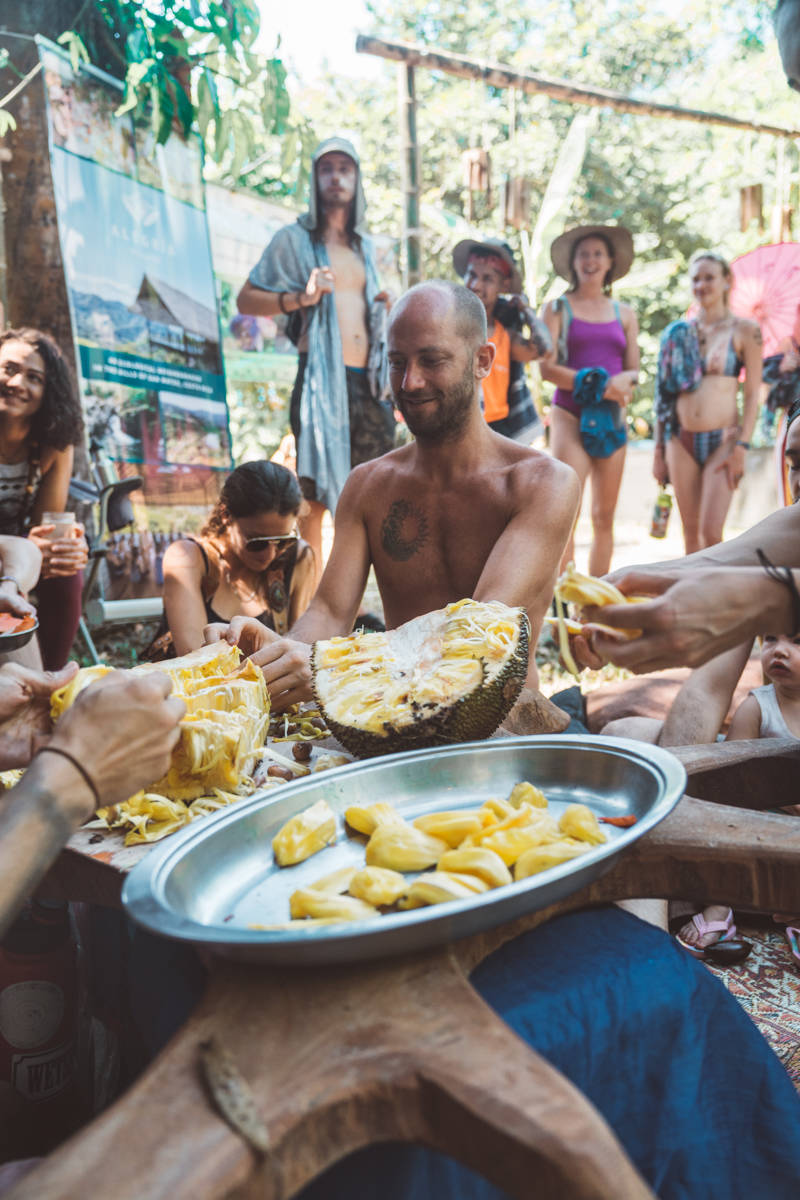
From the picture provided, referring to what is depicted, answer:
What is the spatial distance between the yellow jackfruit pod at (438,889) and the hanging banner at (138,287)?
15.3 feet

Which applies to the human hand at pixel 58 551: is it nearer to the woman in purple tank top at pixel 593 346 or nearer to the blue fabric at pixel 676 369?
the woman in purple tank top at pixel 593 346

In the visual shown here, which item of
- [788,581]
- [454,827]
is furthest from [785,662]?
[454,827]

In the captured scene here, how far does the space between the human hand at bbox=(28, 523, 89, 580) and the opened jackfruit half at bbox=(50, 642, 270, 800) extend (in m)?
2.41

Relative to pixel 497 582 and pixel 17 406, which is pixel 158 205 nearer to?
pixel 17 406

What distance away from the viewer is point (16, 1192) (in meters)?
0.73

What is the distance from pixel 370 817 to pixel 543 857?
31 cm

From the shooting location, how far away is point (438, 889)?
1.08 metres

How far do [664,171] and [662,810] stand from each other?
72.7ft

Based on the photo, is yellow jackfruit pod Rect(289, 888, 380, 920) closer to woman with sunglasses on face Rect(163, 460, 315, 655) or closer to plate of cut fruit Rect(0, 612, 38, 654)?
plate of cut fruit Rect(0, 612, 38, 654)

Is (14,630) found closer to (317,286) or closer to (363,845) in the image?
(363,845)

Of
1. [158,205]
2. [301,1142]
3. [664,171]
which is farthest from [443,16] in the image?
[301,1142]

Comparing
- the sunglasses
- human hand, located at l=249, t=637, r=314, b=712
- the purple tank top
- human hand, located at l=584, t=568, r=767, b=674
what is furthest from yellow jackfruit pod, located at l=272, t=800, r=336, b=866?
the purple tank top

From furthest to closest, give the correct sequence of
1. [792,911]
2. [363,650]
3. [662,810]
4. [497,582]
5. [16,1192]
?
[497,582], [363,650], [792,911], [662,810], [16,1192]

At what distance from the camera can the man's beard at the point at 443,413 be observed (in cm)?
296
